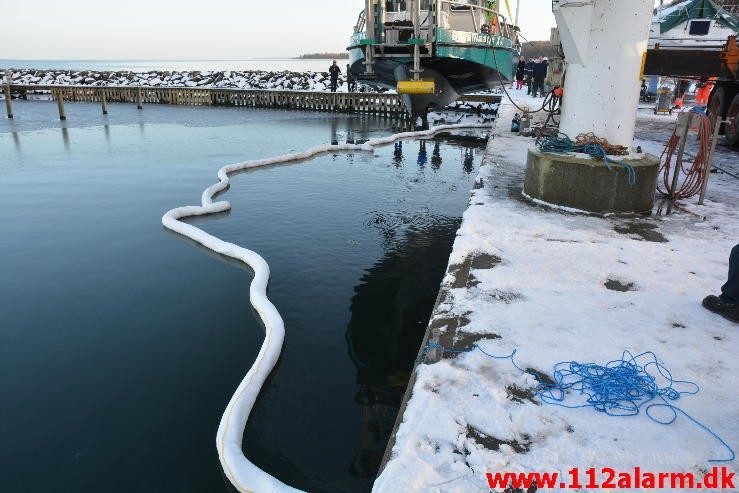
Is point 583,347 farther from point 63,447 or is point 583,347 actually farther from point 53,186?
point 53,186

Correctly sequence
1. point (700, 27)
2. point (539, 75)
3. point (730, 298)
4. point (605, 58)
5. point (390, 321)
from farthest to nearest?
point (539, 75) < point (700, 27) < point (390, 321) < point (605, 58) < point (730, 298)

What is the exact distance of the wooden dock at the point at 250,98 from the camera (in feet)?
104

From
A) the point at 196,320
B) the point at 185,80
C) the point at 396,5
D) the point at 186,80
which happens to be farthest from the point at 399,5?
the point at 185,80

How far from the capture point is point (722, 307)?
3.82 metres

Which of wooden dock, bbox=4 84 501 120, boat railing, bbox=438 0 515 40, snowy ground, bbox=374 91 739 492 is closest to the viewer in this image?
snowy ground, bbox=374 91 739 492

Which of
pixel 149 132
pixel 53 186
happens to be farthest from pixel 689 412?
pixel 149 132

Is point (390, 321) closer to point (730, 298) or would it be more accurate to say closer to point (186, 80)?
point (730, 298)

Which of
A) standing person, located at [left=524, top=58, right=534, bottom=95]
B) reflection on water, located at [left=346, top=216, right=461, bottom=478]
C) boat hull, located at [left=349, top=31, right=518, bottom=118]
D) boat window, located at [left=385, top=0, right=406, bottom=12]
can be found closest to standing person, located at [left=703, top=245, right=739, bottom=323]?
reflection on water, located at [left=346, top=216, right=461, bottom=478]

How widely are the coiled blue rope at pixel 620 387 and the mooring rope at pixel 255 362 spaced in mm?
1930

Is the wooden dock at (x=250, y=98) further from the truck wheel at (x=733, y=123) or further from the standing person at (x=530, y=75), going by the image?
the truck wheel at (x=733, y=123)

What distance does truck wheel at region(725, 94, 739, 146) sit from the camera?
37.5ft

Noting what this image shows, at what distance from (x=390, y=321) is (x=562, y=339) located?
320 cm

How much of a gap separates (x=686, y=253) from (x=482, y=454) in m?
3.92

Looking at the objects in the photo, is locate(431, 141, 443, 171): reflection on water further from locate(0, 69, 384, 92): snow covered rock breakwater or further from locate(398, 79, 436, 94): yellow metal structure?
locate(0, 69, 384, 92): snow covered rock breakwater
